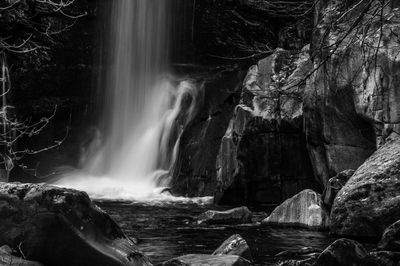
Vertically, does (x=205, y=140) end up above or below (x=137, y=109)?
below

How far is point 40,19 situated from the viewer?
18250mm

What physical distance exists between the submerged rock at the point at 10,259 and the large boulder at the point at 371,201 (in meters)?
5.09

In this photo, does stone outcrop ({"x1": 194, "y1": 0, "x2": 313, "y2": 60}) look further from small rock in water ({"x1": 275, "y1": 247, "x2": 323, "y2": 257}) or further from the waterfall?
small rock in water ({"x1": 275, "y1": 247, "x2": 323, "y2": 257})

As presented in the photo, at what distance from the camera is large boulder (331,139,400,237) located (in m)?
7.99

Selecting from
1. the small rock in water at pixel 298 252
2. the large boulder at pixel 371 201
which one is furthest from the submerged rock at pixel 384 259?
the large boulder at pixel 371 201

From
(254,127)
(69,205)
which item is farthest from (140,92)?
(69,205)

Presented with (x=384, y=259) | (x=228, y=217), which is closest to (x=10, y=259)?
(x=384, y=259)

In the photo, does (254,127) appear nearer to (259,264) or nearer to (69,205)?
(259,264)

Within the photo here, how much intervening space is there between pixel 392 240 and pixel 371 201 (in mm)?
1510

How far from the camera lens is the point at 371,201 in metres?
8.20

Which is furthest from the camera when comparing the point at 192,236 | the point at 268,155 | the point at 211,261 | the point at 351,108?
the point at 268,155

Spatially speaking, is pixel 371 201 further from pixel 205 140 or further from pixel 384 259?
pixel 205 140

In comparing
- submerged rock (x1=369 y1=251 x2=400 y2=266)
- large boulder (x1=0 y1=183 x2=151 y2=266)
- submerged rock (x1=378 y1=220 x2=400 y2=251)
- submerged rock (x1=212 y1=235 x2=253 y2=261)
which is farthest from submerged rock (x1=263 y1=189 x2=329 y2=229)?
large boulder (x1=0 y1=183 x2=151 y2=266)

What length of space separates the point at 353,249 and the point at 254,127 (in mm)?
7966
